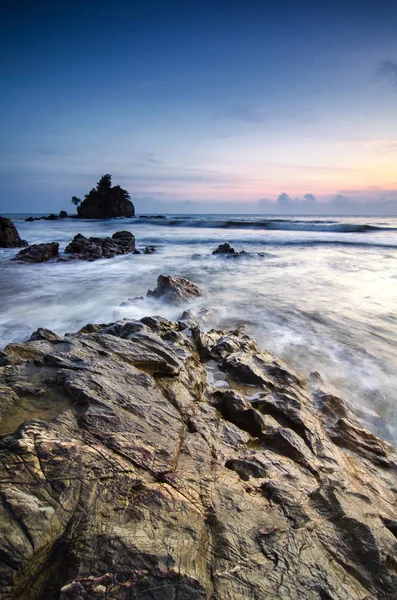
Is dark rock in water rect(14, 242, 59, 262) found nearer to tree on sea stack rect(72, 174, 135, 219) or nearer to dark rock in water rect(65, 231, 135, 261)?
dark rock in water rect(65, 231, 135, 261)

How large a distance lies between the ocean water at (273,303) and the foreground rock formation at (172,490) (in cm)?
261

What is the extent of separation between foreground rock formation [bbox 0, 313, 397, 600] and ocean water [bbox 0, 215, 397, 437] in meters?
2.61

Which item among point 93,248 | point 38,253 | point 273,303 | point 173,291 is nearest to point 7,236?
point 38,253

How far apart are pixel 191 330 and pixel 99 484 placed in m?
4.45

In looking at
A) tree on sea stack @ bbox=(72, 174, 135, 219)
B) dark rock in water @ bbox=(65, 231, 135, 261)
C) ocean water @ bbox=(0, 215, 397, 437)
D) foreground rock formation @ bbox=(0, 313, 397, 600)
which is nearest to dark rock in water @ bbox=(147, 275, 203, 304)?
ocean water @ bbox=(0, 215, 397, 437)

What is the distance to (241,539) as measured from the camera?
2.34 meters

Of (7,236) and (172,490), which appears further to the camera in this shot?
(7,236)

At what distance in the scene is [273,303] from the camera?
1146 centimetres

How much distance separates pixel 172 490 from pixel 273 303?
31.3 ft

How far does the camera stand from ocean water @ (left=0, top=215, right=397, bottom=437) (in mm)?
7012

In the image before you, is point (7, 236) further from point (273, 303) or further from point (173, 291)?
point (273, 303)

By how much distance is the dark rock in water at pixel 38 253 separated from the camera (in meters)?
18.9

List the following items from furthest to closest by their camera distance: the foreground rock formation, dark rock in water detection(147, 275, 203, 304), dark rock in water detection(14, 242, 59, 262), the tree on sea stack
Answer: the tree on sea stack → dark rock in water detection(14, 242, 59, 262) → dark rock in water detection(147, 275, 203, 304) → the foreground rock formation

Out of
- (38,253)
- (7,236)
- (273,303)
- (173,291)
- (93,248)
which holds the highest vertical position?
(7,236)
